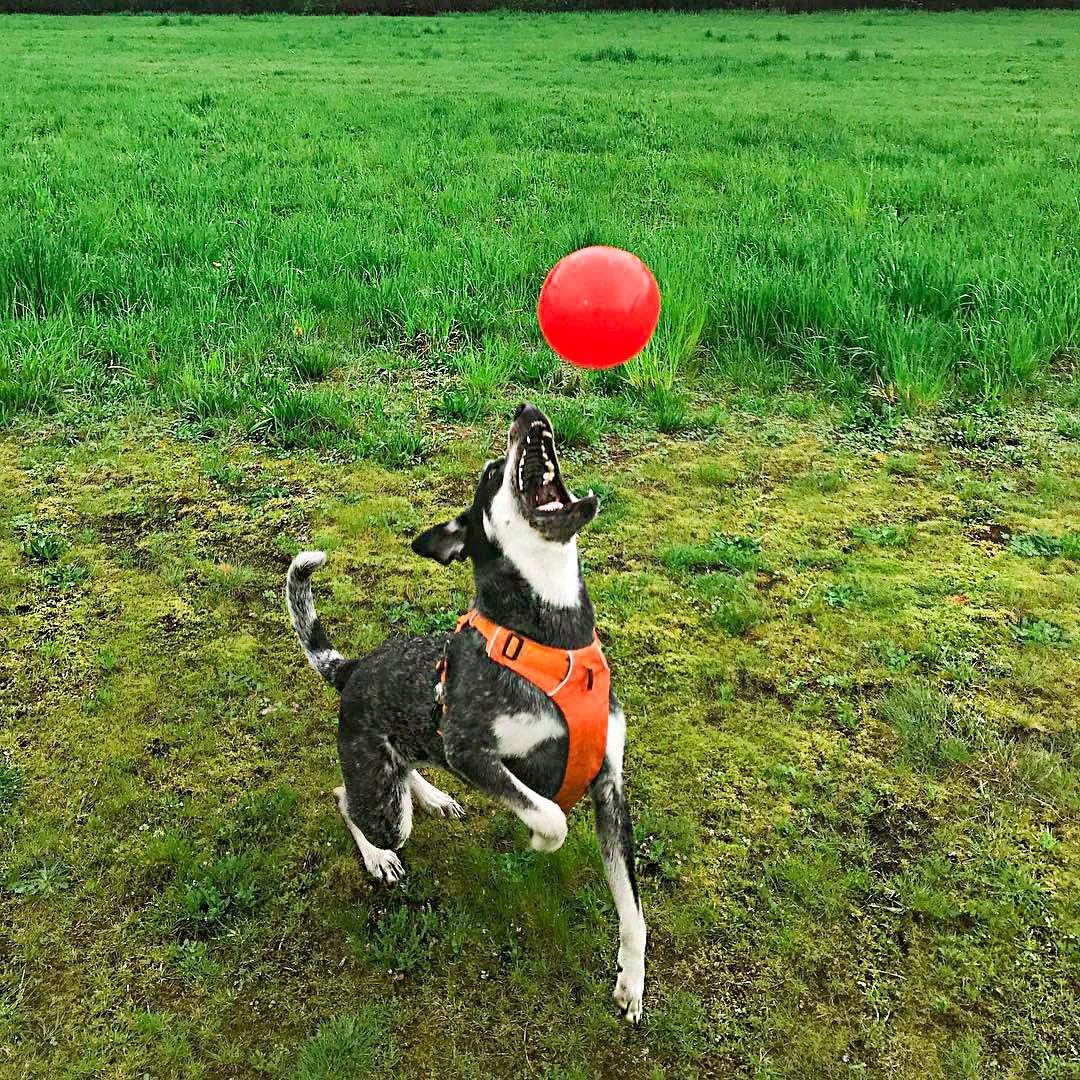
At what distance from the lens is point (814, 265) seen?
7.33m

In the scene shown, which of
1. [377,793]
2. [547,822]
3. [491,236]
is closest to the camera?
[547,822]

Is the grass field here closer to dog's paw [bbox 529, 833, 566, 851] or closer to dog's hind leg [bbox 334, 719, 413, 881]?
dog's hind leg [bbox 334, 719, 413, 881]

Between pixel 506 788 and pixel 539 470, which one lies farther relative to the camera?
pixel 539 470

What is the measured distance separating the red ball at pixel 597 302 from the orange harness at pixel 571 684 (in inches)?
74.1

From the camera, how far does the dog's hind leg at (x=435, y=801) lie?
358 centimetres

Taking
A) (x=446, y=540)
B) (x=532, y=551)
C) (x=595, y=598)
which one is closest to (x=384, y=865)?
(x=446, y=540)

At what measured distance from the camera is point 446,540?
3.07m

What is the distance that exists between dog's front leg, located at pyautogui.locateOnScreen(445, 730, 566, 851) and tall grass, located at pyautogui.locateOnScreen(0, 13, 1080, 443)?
144 inches

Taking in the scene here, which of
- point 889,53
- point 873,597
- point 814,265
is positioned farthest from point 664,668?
point 889,53

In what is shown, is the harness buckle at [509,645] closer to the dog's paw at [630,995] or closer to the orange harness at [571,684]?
the orange harness at [571,684]

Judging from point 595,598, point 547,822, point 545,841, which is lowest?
point 595,598

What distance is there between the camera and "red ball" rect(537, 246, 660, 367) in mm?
4188

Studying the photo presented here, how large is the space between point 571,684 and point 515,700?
0.18m

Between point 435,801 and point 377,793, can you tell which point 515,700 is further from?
point 435,801
